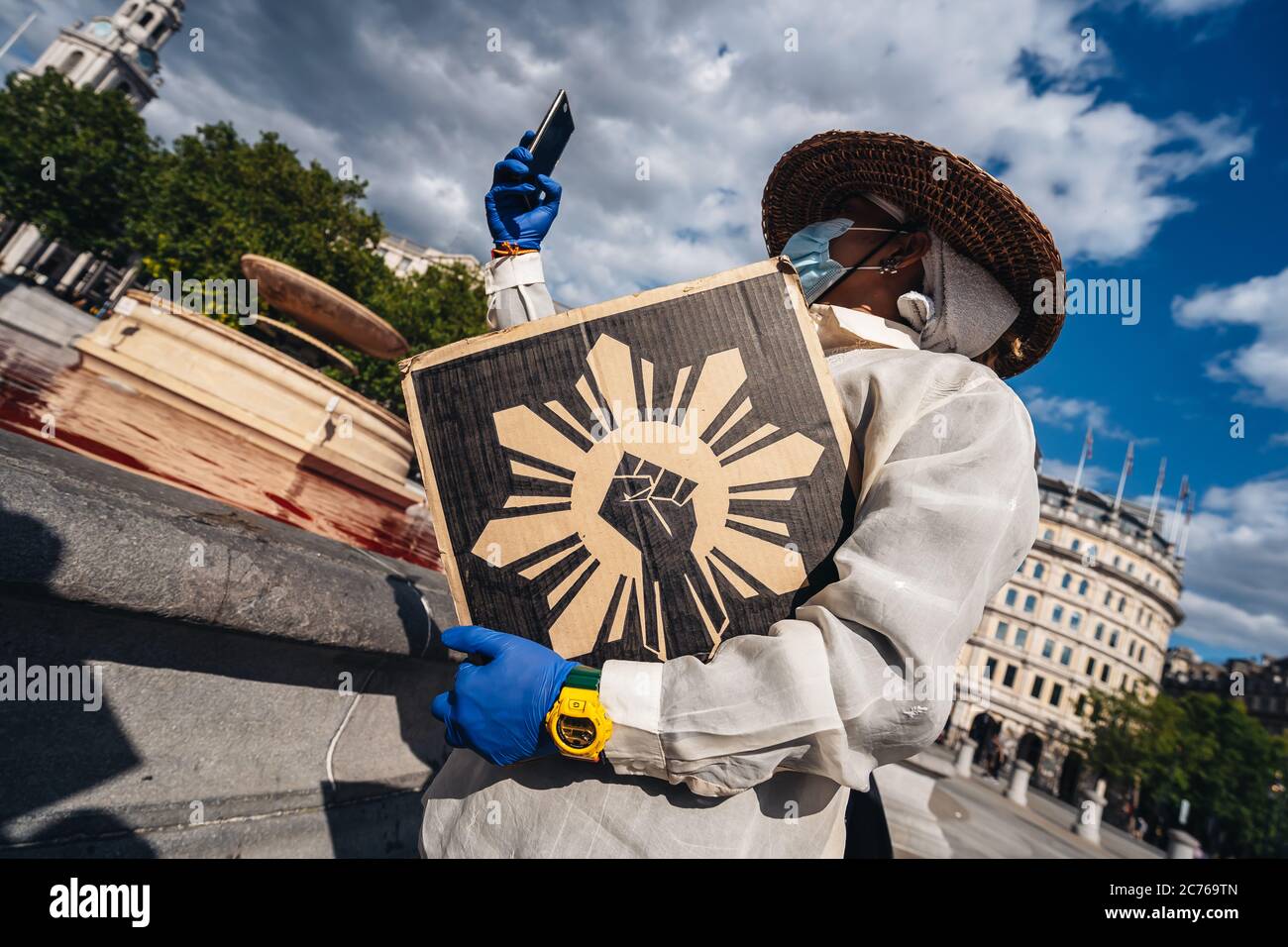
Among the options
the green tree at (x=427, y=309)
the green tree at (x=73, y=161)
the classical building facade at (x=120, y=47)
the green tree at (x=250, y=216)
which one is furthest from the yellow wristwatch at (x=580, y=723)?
the classical building facade at (x=120, y=47)

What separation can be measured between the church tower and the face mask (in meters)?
76.6

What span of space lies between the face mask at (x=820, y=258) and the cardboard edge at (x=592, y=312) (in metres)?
0.37

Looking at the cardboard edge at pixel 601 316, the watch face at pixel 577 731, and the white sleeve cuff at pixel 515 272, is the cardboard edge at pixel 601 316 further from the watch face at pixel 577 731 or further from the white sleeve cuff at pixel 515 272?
the watch face at pixel 577 731

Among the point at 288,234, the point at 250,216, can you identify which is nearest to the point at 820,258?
the point at 288,234

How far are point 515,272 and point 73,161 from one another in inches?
1440

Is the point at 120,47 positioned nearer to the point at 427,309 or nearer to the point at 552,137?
the point at 427,309

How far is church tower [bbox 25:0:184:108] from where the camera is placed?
178ft

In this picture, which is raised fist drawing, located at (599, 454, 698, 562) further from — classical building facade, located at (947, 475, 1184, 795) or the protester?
classical building facade, located at (947, 475, 1184, 795)

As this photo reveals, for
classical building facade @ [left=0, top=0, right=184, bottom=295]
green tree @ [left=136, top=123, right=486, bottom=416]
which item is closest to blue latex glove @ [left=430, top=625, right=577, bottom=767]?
green tree @ [left=136, top=123, right=486, bottom=416]

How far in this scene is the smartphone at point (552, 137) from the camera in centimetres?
176

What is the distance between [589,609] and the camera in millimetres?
1261
